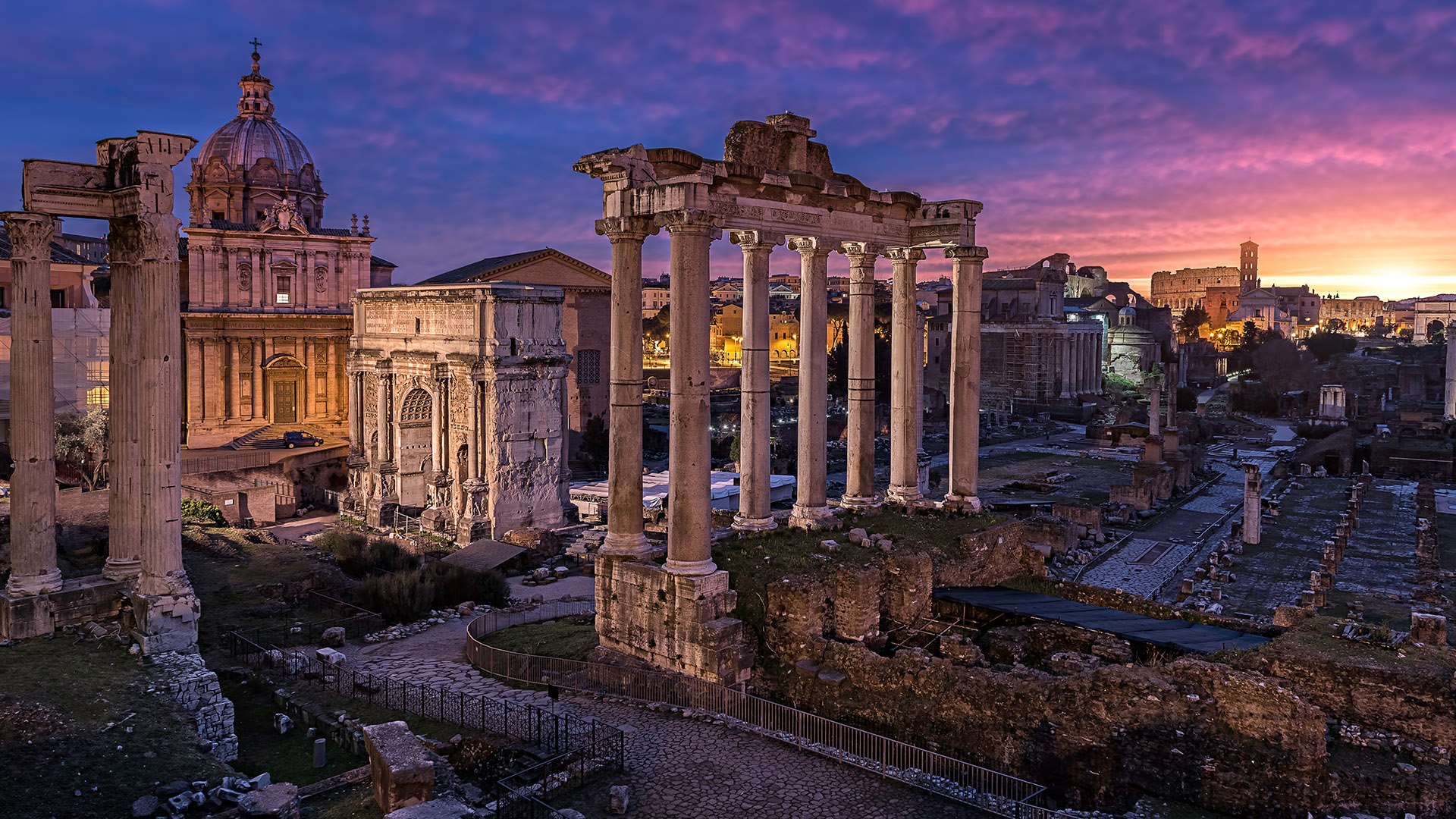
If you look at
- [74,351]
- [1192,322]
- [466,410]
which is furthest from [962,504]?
[1192,322]

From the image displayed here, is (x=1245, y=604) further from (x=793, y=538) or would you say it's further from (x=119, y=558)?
(x=119, y=558)

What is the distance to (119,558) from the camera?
53.6 feet

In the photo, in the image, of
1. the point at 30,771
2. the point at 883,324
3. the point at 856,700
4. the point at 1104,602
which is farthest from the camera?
the point at 883,324

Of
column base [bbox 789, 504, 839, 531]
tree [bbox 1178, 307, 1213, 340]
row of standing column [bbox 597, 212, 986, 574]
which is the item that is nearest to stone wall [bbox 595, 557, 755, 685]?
row of standing column [bbox 597, 212, 986, 574]

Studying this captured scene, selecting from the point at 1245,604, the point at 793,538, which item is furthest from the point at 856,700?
the point at 1245,604

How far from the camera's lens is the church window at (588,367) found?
177 feet

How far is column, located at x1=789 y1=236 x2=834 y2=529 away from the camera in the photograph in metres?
17.5

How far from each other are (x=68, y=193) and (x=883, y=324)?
81.4m

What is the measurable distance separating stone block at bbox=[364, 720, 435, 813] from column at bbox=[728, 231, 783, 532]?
7.22m

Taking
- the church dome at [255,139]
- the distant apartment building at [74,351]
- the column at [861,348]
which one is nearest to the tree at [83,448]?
the distant apartment building at [74,351]

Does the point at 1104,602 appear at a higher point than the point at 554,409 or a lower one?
lower

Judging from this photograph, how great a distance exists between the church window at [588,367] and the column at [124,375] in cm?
3781

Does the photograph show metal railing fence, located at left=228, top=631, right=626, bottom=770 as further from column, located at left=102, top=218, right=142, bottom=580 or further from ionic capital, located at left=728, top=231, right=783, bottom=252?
ionic capital, located at left=728, top=231, right=783, bottom=252

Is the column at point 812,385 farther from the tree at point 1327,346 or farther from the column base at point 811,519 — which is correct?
the tree at point 1327,346
